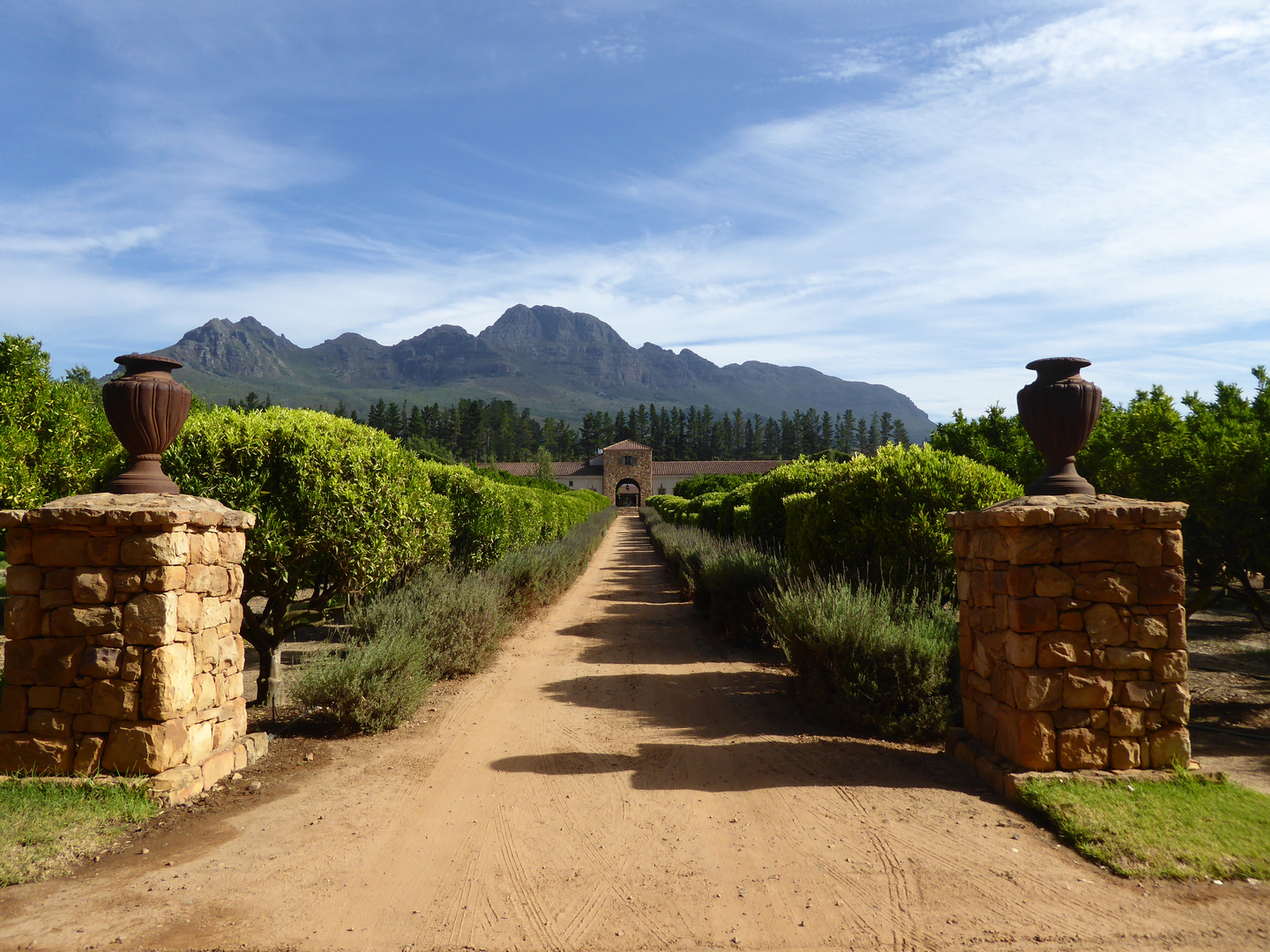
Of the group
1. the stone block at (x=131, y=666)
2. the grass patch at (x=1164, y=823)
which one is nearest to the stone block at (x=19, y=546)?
the stone block at (x=131, y=666)

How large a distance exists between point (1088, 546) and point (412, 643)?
5.44 meters

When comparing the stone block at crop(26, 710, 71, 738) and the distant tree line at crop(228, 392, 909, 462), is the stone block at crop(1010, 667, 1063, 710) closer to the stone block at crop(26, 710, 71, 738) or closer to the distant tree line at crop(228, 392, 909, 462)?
the stone block at crop(26, 710, 71, 738)

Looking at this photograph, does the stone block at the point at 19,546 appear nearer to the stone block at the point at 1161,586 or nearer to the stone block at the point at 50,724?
the stone block at the point at 50,724

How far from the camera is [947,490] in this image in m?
6.93

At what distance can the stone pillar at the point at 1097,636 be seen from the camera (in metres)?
4.39

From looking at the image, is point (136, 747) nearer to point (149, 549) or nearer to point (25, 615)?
point (25, 615)

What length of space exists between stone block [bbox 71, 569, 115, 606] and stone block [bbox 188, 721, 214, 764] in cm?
98

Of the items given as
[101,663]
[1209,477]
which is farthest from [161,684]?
[1209,477]

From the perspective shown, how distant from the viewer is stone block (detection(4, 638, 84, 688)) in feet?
13.9

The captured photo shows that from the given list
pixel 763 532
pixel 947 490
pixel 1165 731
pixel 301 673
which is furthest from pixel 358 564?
pixel 763 532

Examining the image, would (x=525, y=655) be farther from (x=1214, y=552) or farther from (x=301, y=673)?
(x=1214, y=552)

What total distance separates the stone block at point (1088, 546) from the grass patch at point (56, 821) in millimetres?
5719

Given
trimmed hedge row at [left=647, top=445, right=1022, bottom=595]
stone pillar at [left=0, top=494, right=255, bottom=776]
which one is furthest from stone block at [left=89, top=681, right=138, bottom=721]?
trimmed hedge row at [left=647, top=445, right=1022, bottom=595]

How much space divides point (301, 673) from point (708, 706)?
364cm
